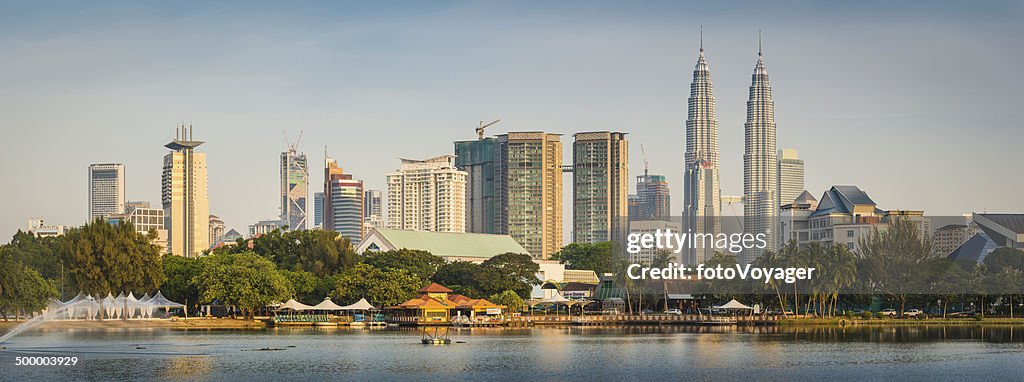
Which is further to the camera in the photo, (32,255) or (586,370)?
(32,255)

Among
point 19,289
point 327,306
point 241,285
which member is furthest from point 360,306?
point 19,289

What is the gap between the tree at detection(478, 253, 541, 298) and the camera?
446 feet

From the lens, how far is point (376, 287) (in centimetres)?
12512

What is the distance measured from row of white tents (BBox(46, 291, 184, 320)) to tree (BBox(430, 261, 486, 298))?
3010 centimetres

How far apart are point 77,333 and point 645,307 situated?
62809mm

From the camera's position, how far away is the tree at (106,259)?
380 feet

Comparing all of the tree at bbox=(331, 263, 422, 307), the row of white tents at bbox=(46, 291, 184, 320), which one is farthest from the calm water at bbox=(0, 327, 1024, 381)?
the tree at bbox=(331, 263, 422, 307)

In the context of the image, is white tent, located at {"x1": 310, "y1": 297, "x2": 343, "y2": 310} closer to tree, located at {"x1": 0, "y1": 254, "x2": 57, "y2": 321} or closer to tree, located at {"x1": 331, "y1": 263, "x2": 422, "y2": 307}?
tree, located at {"x1": 331, "y1": 263, "x2": 422, "y2": 307}

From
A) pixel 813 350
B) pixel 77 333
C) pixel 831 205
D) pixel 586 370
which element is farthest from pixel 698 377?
pixel 831 205

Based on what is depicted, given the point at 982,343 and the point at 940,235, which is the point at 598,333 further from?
the point at 940,235

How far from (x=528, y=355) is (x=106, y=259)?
52283mm

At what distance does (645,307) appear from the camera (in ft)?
466
